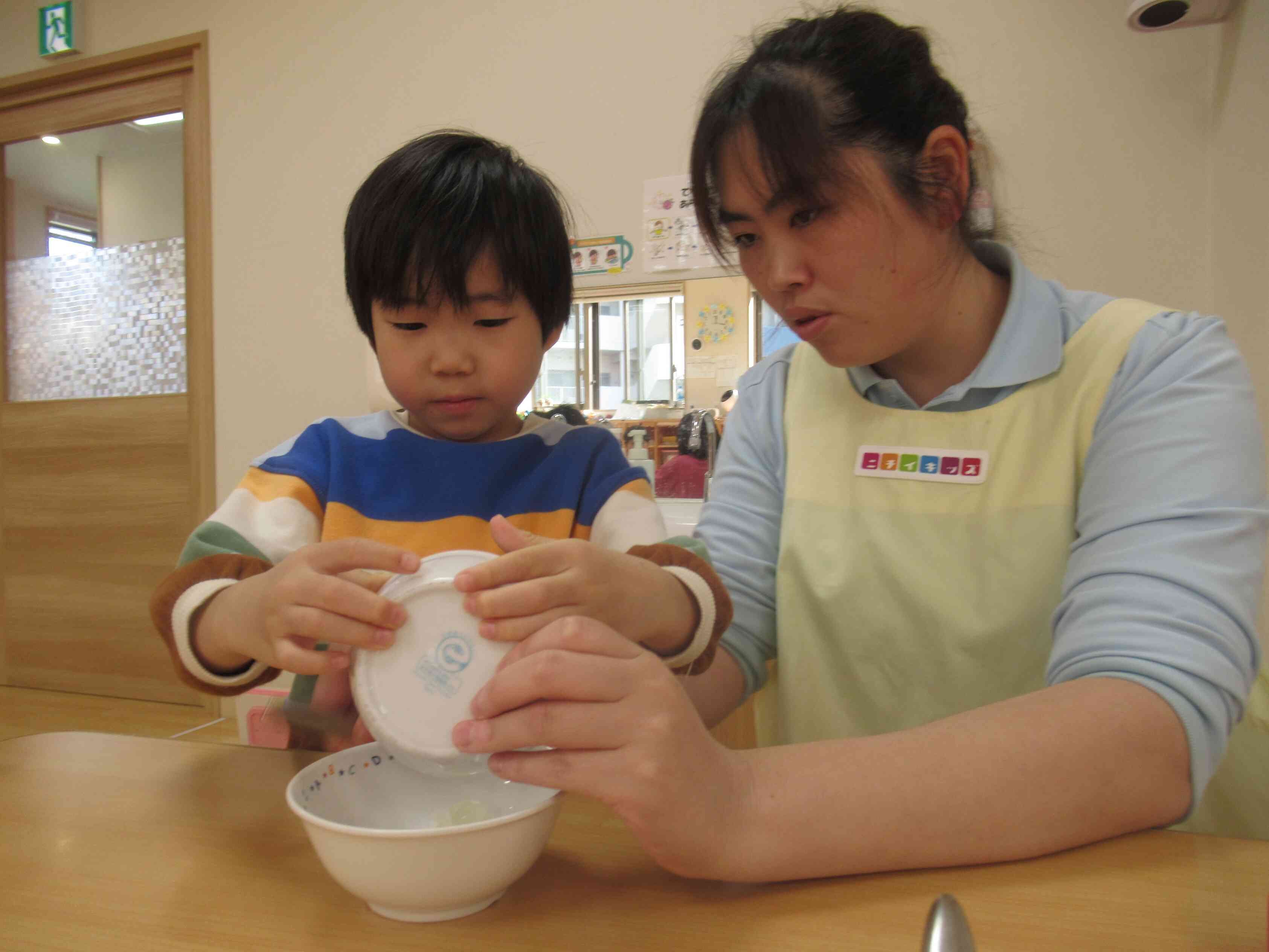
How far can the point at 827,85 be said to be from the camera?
79 cm

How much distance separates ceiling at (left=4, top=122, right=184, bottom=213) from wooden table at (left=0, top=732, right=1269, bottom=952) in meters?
3.14

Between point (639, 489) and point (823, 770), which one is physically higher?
point (639, 489)

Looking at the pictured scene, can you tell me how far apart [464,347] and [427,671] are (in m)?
0.42

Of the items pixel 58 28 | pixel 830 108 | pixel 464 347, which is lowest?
pixel 464 347

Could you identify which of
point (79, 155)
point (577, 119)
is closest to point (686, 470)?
point (577, 119)

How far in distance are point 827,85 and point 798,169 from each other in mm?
96

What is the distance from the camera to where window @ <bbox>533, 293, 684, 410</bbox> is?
2.38 metres

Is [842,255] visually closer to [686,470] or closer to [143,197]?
[686,470]

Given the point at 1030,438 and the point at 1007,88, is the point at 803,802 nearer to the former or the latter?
the point at 1030,438

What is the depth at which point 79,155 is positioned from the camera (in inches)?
126

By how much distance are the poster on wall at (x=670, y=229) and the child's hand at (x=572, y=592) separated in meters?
1.79

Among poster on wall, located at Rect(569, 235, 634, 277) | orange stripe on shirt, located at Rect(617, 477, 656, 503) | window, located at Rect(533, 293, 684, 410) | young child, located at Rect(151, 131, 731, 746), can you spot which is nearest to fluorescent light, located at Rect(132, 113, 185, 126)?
poster on wall, located at Rect(569, 235, 634, 277)

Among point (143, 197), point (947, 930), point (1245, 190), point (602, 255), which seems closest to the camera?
point (947, 930)

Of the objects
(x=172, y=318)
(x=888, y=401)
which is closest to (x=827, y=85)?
(x=888, y=401)
